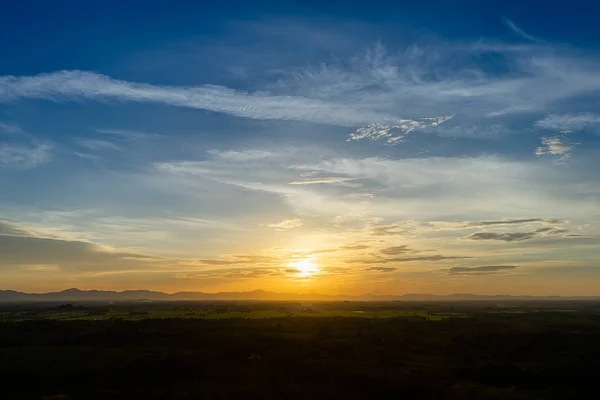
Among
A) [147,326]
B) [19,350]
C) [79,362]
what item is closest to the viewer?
[79,362]

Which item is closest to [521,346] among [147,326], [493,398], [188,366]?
[493,398]

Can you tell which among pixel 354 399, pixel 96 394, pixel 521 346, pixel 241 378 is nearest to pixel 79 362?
pixel 96 394

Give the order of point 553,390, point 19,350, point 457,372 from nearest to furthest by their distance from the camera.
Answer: point 553,390 < point 457,372 < point 19,350

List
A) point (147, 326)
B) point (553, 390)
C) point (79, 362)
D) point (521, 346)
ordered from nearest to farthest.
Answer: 1. point (553, 390)
2. point (79, 362)
3. point (521, 346)
4. point (147, 326)

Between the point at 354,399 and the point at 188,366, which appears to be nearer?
the point at 354,399

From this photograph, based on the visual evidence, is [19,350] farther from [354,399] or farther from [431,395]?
[431,395]

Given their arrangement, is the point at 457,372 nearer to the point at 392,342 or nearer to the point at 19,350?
the point at 392,342
